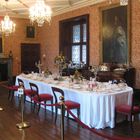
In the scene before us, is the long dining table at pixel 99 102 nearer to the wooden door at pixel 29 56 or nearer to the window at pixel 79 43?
the window at pixel 79 43

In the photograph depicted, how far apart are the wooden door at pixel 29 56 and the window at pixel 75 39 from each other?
106 inches

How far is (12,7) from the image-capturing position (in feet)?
43.8

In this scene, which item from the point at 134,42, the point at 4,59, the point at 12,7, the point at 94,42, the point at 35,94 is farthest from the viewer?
the point at 4,59

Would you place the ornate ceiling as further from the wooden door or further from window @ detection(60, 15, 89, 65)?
the wooden door

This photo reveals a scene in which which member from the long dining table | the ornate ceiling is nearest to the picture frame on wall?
the ornate ceiling

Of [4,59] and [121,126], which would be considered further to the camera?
[4,59]

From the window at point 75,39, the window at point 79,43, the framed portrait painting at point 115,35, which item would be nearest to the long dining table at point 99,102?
the framed portrait painting at point 115,35

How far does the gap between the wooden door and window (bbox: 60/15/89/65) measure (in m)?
2.70

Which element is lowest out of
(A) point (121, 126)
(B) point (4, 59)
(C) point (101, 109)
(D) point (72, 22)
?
(A) point (121, 126)

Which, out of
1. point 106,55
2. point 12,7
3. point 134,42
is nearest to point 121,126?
point 134,42

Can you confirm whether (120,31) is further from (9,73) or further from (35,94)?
(9,73)

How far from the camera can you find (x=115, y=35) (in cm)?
1006

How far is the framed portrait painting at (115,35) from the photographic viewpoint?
9.60m

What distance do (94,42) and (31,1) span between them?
357 centimetres
